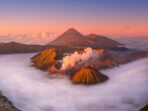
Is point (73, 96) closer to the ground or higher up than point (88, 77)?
closer to the ground

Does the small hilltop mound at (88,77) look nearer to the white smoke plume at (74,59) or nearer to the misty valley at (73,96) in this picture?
the misty valley at (73,96)

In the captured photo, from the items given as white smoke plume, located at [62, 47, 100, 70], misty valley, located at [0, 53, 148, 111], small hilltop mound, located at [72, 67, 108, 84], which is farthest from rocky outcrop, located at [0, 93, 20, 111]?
white smoke plume, located at [62, 47, 100, 70]

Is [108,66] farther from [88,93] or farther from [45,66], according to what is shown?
[88,93]

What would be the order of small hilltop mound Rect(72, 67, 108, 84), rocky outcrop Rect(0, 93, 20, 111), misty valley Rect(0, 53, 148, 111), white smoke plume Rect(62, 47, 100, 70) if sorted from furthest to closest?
white smoke plume Rect(62, 47, 100, 70) → small hilltop mound Rect(72, 67, 108, 84) → misty valley Rect(0, 53, 148, 111) → rocky outcrop Rect(0, 93, 20, 111)

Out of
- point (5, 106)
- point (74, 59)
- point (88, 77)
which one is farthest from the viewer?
point (74, 59)

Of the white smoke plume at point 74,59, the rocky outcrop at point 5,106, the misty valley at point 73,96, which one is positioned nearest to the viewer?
the rocky outcrop at point 5,106

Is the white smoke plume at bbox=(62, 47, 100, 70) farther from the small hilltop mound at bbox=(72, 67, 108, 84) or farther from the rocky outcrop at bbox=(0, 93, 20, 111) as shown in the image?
the rocky outcrop at bbox=(0, 93, 20, 111)

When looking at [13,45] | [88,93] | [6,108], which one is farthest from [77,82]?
[13,45]

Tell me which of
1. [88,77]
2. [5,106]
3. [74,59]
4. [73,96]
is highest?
[74,59]

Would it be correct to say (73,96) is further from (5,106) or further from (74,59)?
(74,59)

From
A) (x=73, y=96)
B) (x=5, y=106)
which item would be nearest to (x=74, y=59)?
(x=73, y=96)

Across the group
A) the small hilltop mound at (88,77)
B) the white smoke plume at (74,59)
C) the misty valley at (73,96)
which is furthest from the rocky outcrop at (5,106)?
the white smoke plume at (74,59)
